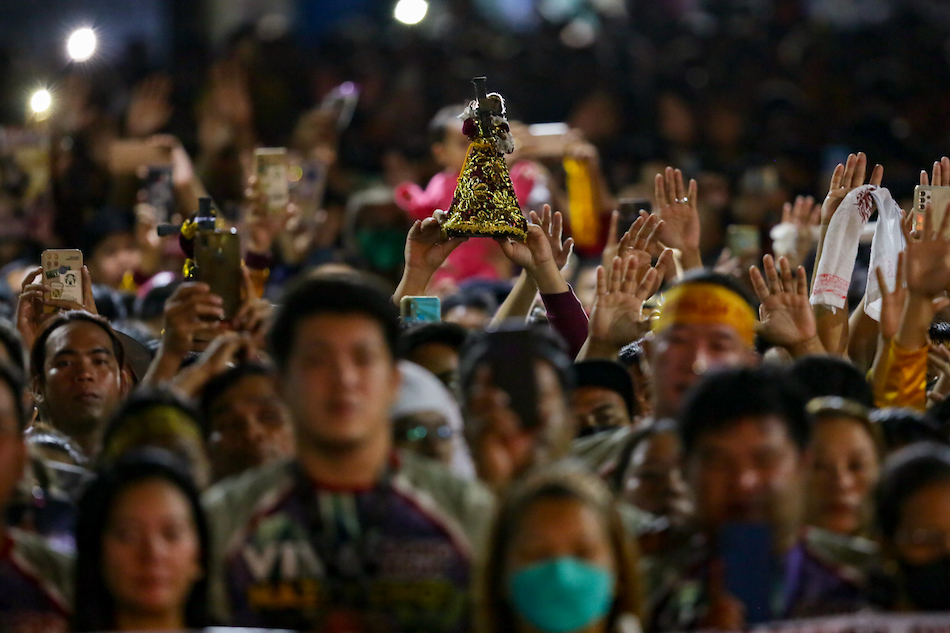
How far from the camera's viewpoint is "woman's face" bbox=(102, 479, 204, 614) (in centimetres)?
277

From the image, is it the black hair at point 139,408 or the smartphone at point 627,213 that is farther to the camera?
the smartphone at point 627,213

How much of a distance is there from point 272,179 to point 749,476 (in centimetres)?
361

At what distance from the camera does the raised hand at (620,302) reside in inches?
186

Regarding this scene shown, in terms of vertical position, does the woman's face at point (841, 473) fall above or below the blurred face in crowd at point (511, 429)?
below

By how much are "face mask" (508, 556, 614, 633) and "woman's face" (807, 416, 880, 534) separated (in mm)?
823

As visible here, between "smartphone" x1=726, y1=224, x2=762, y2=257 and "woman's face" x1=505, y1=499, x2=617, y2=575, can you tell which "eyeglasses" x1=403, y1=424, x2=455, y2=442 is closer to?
"woman's face" x1=505, y1=499, x2=617, y2=575

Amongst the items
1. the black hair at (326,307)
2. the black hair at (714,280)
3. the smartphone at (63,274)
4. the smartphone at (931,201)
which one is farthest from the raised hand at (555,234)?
the black hair at (326,307)

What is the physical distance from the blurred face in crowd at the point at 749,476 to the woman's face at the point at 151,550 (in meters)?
1.04

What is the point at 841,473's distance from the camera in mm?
3252

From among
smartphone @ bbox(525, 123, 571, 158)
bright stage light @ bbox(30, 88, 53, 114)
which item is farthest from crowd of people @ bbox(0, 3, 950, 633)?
bright stage light @ bbox(30, 88, 53, 114)

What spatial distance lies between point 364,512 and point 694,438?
698 millimetres

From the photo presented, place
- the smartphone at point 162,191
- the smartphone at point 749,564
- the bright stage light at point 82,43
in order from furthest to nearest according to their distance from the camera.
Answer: the bright stage light at point 82,43 → the smartphone at point 162,191 → the smartphone at point 749,564

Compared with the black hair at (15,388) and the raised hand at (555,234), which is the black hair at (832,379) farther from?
the black hair at (15,388)

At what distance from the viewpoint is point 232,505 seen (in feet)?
9.48
